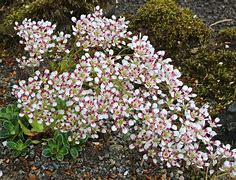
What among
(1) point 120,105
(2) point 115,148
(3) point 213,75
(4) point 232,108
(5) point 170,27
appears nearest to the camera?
(1) point 120,105

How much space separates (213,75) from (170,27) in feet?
1.41

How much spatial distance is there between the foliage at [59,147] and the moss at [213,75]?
0.84m

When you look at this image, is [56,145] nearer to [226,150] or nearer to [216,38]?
[226,150]

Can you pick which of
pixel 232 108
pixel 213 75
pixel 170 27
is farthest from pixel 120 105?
pixel 170 27

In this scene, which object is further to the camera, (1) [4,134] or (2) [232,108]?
(2) [232,108]

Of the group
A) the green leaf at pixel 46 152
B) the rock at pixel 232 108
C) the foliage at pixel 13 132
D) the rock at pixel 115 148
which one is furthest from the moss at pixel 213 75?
the foliage at pixel 13 132

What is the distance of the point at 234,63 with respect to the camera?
9.84 feet

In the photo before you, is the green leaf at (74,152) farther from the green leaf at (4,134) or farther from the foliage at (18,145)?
the green leaf at (4,134)

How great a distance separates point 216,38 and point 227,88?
494 millimetres

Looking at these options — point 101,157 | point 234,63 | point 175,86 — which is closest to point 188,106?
point 175,86

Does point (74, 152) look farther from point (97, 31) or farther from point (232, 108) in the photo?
point (232, 108)

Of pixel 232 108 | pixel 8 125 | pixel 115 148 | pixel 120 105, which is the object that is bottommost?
pixel 115 148

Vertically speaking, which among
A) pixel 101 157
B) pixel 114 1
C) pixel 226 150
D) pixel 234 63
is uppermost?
pixel 114 1

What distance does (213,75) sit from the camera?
297 centimetres
